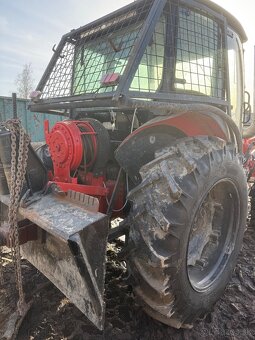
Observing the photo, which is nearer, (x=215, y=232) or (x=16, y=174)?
(x=16, y=174)

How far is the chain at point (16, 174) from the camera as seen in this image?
75.5 inches

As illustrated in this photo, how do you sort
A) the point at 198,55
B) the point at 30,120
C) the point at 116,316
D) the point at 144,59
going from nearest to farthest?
the point at 144,59, the point at 116,316, the point at 198,55, the point at 30,120

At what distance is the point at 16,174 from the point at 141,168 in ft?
2.71

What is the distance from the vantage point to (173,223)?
1858 mm

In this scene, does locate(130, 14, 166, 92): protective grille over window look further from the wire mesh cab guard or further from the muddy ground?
the muddy ground

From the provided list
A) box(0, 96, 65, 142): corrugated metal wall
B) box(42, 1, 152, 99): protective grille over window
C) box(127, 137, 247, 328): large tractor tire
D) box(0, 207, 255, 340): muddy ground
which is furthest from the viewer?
box(0, 96, 65, 142): corrugated metal wall

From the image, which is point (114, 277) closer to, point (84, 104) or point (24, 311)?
point (24, 311)

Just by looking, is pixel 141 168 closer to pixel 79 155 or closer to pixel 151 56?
pixel 79 155

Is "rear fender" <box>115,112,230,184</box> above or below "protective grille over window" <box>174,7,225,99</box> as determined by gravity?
below

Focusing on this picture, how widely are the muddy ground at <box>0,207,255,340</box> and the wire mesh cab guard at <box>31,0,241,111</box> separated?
1.62 metres

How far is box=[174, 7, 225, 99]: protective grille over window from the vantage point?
2.48 m

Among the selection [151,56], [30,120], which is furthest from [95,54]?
[30,120]

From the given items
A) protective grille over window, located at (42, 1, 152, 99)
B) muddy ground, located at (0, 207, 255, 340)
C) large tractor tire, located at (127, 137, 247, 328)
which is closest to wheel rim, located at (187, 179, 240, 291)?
large tractor tire, located at (127, 137, 247, 328)

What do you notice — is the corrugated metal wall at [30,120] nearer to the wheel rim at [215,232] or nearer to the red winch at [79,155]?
the red winch at [79,155]
